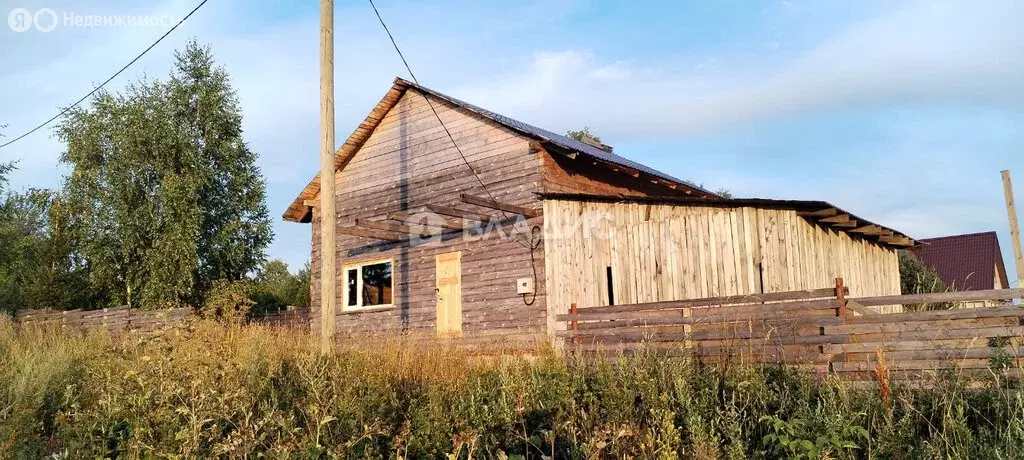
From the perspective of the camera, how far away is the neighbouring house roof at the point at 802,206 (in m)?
12.9

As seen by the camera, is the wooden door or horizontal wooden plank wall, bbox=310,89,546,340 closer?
horizontal wooden plank wall, bbox=310,89,546,340

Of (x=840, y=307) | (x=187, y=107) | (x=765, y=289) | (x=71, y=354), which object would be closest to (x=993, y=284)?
(x=765, y=289)

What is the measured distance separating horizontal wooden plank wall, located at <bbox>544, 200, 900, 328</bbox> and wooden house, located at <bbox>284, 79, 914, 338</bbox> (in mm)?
24

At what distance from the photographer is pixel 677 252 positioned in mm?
13250

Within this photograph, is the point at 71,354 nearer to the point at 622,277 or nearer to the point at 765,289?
the point at 622,277

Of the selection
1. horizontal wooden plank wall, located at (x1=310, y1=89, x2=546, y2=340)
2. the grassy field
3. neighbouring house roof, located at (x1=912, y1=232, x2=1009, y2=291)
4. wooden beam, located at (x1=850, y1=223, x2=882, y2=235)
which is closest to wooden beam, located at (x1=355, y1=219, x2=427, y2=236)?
horizontal wooden plank wall, located at (x1=310, y1=89, x2=546, y2=340)

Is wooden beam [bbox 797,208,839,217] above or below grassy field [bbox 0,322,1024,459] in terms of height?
above

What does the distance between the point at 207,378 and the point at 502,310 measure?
29.7 feet

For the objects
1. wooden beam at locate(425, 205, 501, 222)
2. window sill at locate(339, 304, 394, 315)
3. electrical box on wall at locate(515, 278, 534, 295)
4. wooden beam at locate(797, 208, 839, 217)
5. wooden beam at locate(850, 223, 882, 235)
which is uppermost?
wooden beam at locate(425, 205, 501, 222)

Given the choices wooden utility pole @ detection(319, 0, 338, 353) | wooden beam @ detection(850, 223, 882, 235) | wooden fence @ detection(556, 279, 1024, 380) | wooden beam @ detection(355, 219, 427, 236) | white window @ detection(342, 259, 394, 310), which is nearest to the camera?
wooden fence @ detection(556, 279, 1024, 380)

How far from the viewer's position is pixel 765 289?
43.0 feet

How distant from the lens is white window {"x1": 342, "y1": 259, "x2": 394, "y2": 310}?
1773 centimetres

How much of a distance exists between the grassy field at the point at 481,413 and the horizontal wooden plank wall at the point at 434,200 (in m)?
7.09

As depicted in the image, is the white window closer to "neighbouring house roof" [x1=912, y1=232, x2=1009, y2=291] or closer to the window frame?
the window frame
